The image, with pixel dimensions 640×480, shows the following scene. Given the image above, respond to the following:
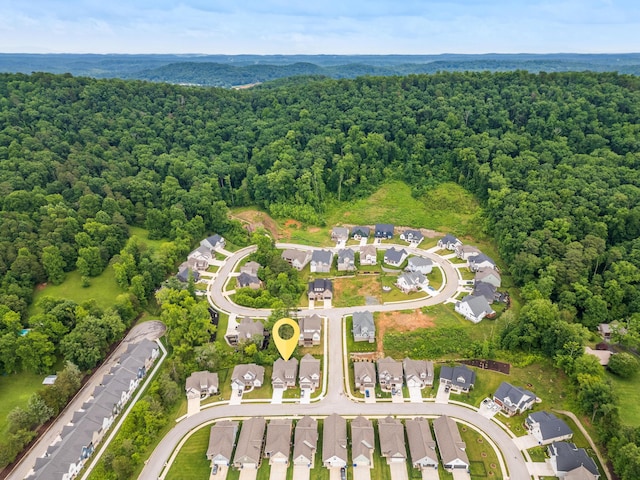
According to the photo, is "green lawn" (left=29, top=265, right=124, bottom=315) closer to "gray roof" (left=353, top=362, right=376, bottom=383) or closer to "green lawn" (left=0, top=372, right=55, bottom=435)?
"green lawn" (left=0, top=372, right=55, bottom=435)

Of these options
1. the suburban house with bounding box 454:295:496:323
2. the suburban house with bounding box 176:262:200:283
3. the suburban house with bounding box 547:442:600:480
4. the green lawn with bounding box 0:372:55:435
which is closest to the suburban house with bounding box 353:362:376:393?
the suburban house with bounding box 454:295:496:323

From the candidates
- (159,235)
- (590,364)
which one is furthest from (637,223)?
(159,235)

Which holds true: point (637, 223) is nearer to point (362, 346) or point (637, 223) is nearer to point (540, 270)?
point (540, 270)

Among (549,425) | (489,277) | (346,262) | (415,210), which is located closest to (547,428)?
(549,425)

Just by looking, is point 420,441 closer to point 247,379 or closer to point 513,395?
point 513,395

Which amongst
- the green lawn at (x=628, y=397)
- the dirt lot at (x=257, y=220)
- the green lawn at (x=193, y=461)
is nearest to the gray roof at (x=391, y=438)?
the green lawn at (x=193, y=461)

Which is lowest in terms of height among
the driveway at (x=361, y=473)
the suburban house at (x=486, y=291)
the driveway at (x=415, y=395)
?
the driveway at (x=361, y=473)

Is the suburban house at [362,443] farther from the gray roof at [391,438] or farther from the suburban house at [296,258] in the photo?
the suburban house at [296,258]
